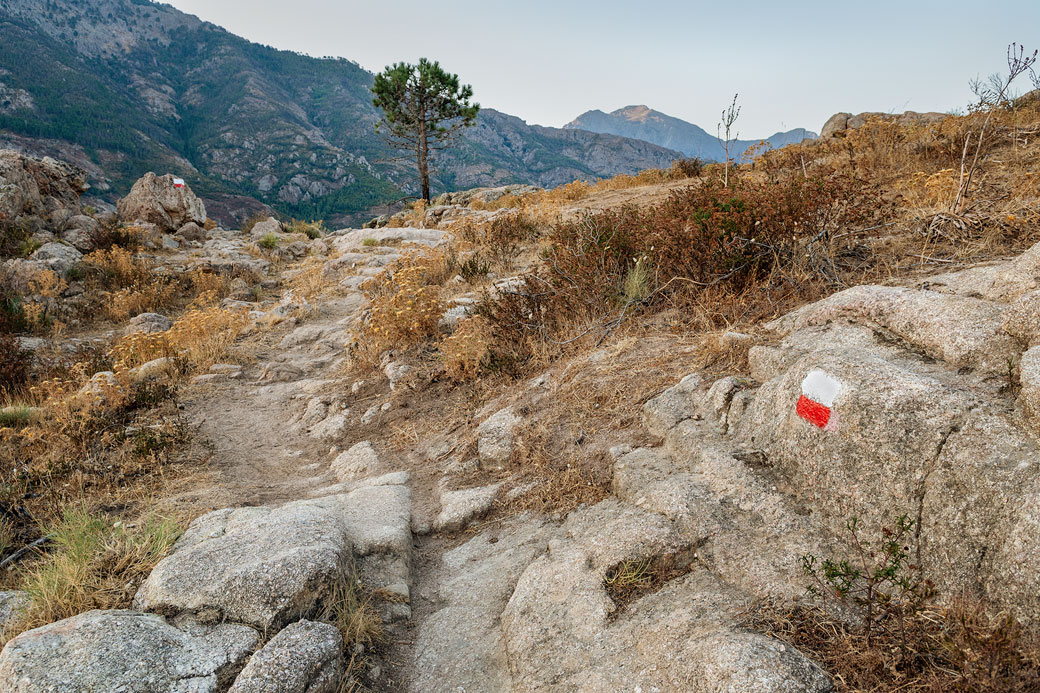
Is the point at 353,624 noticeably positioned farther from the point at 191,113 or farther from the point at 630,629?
the point at 191,113

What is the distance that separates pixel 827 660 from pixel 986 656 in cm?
49

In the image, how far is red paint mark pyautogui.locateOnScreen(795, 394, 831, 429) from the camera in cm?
259

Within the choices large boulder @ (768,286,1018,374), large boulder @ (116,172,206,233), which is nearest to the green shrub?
large boulder @ (768,286,1018,374)

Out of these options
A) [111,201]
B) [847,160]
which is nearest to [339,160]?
[111,201]

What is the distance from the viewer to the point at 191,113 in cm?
13888

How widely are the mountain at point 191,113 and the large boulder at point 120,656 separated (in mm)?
83876

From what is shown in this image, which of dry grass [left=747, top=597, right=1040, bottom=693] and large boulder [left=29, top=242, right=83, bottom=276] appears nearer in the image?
Answer: dry grass [left=747, top=597, right=1040, bottom=693]

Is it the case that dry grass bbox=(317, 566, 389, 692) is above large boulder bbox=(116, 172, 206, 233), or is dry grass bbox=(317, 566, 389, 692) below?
below

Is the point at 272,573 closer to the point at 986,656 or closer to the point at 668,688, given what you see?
the point at 668,688

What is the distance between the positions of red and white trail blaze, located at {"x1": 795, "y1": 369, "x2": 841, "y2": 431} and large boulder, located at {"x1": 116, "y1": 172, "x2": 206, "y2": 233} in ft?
75.1

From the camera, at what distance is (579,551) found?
2863mm

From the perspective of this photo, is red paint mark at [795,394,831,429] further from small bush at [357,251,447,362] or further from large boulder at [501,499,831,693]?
small bush at [357,251,447,362]

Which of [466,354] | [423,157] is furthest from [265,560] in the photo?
[423,157]

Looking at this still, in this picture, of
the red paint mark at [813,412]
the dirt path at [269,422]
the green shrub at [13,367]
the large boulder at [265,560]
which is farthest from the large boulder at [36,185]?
the red paint mark at [813,412]
